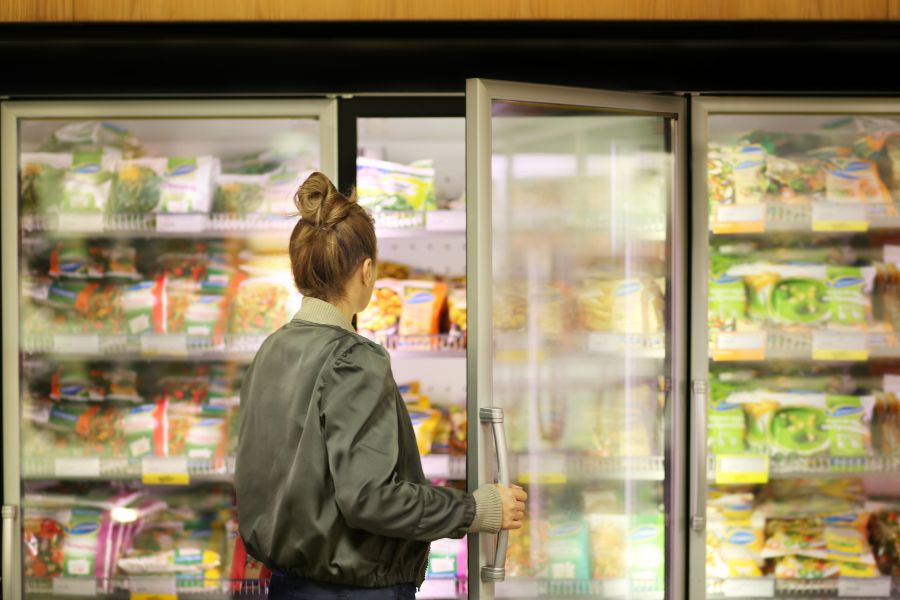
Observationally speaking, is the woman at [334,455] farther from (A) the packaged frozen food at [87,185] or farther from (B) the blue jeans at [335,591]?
(A) the packaged frozen food at [87,185]

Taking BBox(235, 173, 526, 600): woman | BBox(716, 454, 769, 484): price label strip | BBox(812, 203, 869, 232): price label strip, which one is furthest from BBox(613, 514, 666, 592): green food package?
BBox(812, 203, 869, 232): price label strip

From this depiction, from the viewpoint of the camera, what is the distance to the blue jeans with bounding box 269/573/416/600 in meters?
1.51

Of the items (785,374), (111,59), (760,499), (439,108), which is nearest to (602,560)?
(760,499)

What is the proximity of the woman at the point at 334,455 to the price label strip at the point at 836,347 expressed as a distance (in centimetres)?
114

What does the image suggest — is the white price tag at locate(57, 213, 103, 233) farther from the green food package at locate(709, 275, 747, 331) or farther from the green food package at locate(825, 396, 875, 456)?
the green food package at locate(825, 396, 875, 456)

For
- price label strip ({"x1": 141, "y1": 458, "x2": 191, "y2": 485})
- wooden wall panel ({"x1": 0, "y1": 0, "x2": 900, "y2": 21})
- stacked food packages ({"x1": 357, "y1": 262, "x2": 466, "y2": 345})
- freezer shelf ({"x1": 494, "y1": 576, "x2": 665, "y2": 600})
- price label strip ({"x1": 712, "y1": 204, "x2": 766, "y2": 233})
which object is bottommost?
freezer shelf ({"x1": 494, "y1": 576, "x2": 665, "y2": 600})

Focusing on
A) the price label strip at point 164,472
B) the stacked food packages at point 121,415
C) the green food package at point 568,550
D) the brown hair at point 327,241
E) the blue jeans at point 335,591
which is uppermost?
Result: the brown hair at point 327,241

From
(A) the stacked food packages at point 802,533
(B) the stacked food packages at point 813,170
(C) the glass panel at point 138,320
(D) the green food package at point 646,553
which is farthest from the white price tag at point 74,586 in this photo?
(B) the stacked food packages at point 813,170

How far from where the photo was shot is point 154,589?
89.5 inches

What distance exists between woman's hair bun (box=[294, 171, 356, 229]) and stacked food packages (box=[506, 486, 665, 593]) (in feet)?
3.31

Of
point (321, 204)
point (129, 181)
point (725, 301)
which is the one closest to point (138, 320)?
point (129, 181)

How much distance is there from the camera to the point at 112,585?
228 cm

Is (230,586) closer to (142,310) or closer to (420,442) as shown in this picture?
(420,442)

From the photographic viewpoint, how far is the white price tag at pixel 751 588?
88.3 inches
